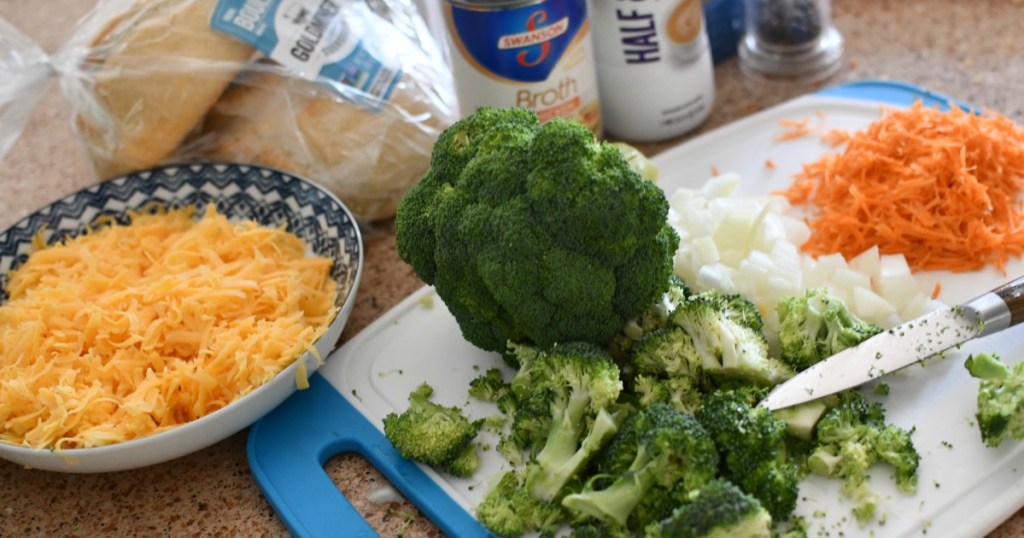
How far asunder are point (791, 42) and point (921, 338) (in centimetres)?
106

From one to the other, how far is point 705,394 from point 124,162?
4.13 ft

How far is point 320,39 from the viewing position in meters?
1.79

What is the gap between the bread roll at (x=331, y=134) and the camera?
5.95 ft

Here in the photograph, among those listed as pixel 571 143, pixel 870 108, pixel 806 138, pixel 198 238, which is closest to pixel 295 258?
pixel 198 238

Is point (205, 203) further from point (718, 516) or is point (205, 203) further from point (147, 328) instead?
point (718, 516)

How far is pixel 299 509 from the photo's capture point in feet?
4.54

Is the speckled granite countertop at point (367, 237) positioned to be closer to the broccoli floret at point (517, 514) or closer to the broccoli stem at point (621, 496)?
the broccoli floret at point (517, 514)

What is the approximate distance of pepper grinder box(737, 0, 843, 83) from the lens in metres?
2.15

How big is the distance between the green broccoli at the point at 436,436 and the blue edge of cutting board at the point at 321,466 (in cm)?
3

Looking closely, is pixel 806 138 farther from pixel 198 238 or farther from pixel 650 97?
pixel 198 238

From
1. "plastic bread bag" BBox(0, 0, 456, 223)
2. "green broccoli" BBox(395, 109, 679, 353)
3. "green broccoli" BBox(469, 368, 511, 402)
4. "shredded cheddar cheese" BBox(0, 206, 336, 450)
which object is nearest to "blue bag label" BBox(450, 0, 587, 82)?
"plastic bread bag" BBox(0, 0, 456, 223)

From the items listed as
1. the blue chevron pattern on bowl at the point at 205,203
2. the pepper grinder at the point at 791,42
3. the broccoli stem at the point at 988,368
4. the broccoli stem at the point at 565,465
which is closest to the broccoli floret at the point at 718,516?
the broccoli stem at the point at 565,465

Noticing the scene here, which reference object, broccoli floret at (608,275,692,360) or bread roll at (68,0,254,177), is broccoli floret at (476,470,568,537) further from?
bread roll at (68,0,254,177)

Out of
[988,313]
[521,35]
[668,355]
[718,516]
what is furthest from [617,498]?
[521,35]
